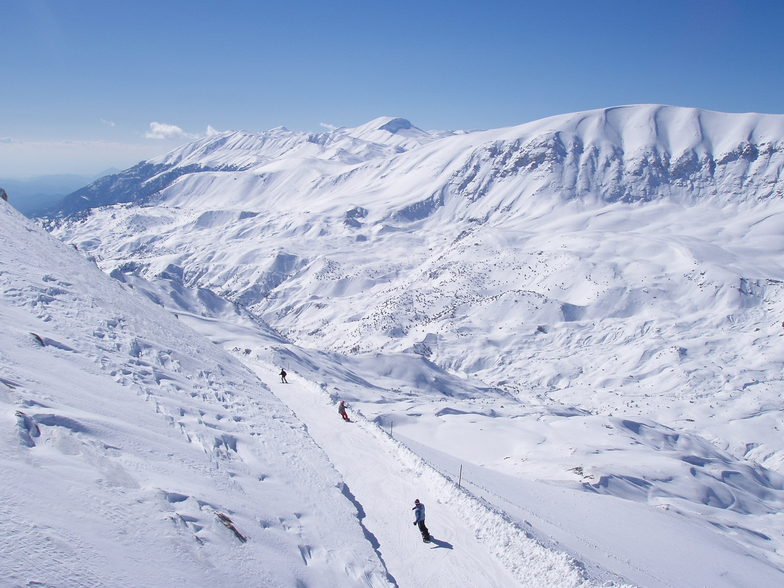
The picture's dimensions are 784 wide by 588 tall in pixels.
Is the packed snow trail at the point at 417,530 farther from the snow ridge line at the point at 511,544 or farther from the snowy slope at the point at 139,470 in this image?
the snowy slope at the point at 139,470

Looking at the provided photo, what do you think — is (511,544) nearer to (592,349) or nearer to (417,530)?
(417,530)

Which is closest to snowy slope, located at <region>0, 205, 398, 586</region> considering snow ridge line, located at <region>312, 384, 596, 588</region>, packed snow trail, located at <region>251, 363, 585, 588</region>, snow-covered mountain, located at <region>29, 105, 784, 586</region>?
packed snow trail, located at <region>251, 363, 585, 588</region>

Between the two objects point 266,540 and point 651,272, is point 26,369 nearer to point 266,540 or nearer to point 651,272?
point 266,540

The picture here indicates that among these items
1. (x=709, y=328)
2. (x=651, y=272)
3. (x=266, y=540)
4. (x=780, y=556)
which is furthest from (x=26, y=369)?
(x=651, y=272)

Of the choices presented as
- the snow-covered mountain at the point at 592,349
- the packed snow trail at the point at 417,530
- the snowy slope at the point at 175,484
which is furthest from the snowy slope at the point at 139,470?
the snow-covered mountain at the point at 592,349

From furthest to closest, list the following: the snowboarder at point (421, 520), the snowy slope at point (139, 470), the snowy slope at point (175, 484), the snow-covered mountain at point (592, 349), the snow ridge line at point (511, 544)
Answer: the snow-covered mountain at point (592, 349), the snowboarder at point (421, 520), the snow ridge line at point (511, 544), the snowy slope at point (175, 484), the snowy slope at point (139, 470)

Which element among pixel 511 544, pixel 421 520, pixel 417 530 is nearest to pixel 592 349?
pixel 511 544
